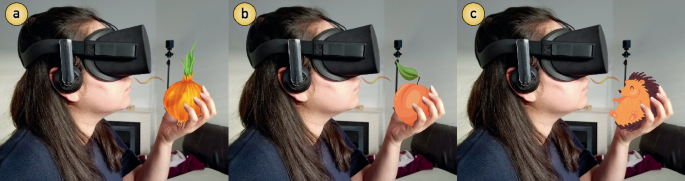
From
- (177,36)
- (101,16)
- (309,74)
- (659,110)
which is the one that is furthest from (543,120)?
(101,16)

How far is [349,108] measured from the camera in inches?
47.6

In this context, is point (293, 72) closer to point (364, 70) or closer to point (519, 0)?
point (364, 70)

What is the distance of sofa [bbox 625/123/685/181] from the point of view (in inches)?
50.8

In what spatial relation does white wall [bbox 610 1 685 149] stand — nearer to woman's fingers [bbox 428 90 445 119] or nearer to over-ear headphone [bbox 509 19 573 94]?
over-ear headphone [bbox 509 19 573 94]

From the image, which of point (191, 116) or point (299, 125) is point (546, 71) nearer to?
point (299, 125)

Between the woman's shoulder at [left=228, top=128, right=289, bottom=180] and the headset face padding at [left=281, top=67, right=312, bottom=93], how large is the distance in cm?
20

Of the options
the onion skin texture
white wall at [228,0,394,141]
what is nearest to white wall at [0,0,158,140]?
the onion skin texture

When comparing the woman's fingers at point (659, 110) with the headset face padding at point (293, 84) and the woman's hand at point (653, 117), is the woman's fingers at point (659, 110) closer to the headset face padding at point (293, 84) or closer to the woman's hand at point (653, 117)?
the woman's hand at point (653, 117)

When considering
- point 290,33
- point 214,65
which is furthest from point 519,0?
point 214,65

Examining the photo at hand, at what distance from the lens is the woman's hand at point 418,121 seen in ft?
3.75

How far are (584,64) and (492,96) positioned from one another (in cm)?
24

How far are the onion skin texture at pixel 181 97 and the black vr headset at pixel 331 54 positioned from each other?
22 cm

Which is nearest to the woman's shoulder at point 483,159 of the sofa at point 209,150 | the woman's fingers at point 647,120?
the woman's fingers at point 647,120

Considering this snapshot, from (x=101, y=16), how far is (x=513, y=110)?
117 centimetres
